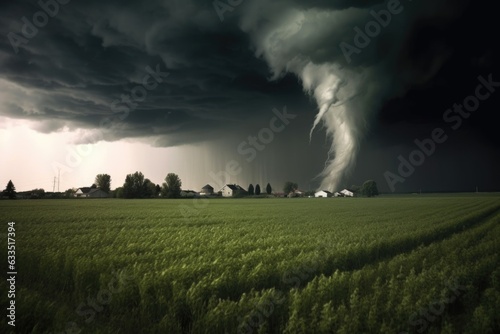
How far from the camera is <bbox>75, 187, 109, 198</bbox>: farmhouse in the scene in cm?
14325

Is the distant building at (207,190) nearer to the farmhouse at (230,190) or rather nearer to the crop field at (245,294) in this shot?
the farmhouse at (230,190)

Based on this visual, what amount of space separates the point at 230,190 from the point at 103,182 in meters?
66.6

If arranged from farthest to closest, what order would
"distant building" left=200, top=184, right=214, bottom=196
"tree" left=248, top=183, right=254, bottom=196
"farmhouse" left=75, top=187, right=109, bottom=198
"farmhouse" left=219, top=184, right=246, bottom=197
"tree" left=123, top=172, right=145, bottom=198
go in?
"distant building" left=200, top=184, right=214, bottom=196 < "farmhouse" left=219, top=184, right=246, bottom=197 < "tree" left=248, top=183, right=254, bottom=196 < "farmhouse" left=75, top=187, right=109, bottom=198 < "tree" left=123, top=172, right=145, bottom=198

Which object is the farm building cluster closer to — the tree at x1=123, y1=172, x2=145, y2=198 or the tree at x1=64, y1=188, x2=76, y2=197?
the tree at x1=64, y1=188, x2=76, y2=197

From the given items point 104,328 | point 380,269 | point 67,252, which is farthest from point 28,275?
point 380,269

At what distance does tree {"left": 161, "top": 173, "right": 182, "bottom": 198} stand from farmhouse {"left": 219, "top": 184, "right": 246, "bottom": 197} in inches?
1897

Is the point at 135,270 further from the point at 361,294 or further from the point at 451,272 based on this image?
the point at 451,272

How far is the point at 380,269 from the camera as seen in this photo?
10391 millimetres

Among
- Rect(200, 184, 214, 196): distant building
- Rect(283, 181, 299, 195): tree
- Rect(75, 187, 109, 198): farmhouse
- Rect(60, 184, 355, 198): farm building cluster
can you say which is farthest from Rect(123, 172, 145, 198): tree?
Rect(283, 181, 299, 195): tree

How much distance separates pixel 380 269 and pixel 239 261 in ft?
15.7

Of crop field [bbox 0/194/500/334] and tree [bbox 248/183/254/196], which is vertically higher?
tree [bbox 248/183/254/196]

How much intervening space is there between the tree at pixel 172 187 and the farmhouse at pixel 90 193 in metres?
42.3

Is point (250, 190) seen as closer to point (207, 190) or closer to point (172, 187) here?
point (207, 190)

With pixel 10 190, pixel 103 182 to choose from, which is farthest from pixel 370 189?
pixel 10 190
